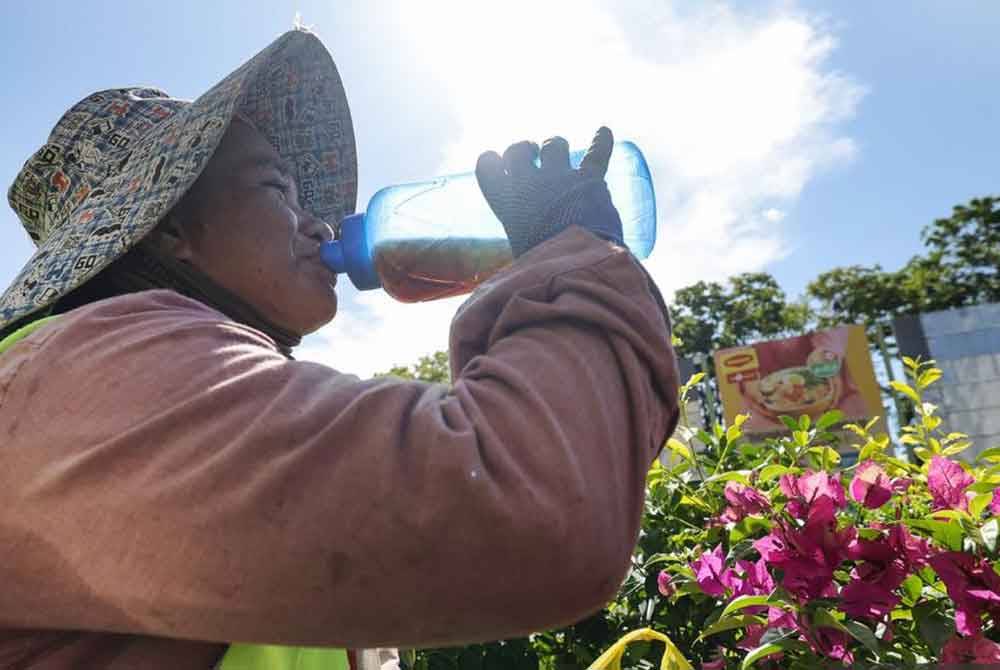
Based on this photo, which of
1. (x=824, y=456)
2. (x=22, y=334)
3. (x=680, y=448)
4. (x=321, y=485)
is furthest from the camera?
(x=680, y=448)

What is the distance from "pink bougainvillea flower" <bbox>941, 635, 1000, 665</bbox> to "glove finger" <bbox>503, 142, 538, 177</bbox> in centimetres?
94


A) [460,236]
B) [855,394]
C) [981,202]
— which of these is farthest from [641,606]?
[981,202]

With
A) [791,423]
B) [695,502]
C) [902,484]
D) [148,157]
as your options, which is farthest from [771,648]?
[148,157]

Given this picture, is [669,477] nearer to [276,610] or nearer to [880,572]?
[880,572]

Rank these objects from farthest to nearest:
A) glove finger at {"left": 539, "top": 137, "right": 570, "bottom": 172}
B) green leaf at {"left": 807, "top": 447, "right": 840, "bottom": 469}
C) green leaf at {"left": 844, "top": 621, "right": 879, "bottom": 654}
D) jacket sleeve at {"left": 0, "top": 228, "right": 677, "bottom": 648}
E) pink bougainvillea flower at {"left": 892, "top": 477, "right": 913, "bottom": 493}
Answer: green leaf at {"left": 807, "top": 447, "right": 840, "bottom": 469}, pink bougainvillea flower at {"left": 892, "top": 477, "right": 913, "bottom": 493}, green leaf at {"left": 844, "top": 621, "right": 879, "bottom": 654}, glove finger at {"left": 539, "top": 137, "right": 570, "bottom": 172}, jacket sleeve at {"left": 0, "top": 228, "right": 677, "bottom": 648}

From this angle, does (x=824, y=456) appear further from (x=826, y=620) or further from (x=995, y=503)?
(x=826, y=620)

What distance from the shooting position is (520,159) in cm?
101

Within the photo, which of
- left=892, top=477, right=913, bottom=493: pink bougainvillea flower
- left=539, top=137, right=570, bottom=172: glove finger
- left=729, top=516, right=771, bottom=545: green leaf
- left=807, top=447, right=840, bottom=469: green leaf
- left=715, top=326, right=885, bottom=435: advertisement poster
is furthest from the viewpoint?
left=715, top=326, right=885, bottom=435: advertisement poster

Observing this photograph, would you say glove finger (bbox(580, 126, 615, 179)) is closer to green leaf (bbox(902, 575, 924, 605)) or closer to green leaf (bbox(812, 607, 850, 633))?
green leaf (bbox(812, 607, 850, 633))

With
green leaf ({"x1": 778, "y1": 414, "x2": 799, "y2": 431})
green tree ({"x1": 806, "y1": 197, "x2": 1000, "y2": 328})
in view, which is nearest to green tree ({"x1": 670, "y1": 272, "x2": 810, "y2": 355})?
green tree ({"x1": 806, "y1": 197, "x2": 1000, "y2": 328})

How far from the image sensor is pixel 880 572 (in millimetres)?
1240

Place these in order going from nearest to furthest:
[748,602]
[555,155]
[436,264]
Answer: [555,155] < [748,602] < [436,264]

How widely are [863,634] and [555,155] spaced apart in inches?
32.8

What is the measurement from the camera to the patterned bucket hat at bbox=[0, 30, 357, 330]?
3.65ft
